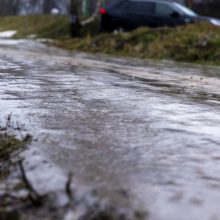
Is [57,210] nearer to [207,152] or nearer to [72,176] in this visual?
[72,176]

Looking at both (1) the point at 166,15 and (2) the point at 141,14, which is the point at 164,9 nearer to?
(1) the point at 166,15

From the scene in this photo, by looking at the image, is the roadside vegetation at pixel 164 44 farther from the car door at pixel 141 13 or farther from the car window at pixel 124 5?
the car window at pixel 124 5

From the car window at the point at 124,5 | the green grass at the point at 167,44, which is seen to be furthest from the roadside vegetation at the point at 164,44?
the car window at the point at 124,5

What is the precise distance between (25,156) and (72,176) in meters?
0.42

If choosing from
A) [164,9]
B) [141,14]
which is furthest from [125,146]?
[141,14]

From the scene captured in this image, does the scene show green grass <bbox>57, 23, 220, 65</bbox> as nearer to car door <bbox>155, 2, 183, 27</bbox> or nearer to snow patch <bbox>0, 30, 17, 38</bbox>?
car door <bbox>155, 2, 183, 27</bbox>

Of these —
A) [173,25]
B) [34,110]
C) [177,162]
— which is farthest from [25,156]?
[173,25]

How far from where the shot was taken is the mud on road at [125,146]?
1.95m

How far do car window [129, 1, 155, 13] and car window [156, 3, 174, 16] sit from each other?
243 mm

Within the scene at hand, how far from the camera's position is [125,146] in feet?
8.74

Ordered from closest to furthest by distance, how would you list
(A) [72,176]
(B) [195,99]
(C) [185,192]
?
(C) [185,192] < (A) [72,176] < (B) [195,99]

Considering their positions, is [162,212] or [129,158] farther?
[129,158]

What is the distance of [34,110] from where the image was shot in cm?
368

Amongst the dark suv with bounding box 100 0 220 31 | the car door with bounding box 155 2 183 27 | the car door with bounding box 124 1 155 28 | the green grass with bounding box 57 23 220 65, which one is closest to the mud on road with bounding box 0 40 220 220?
the green grass with bounding box 57 23 220 65
